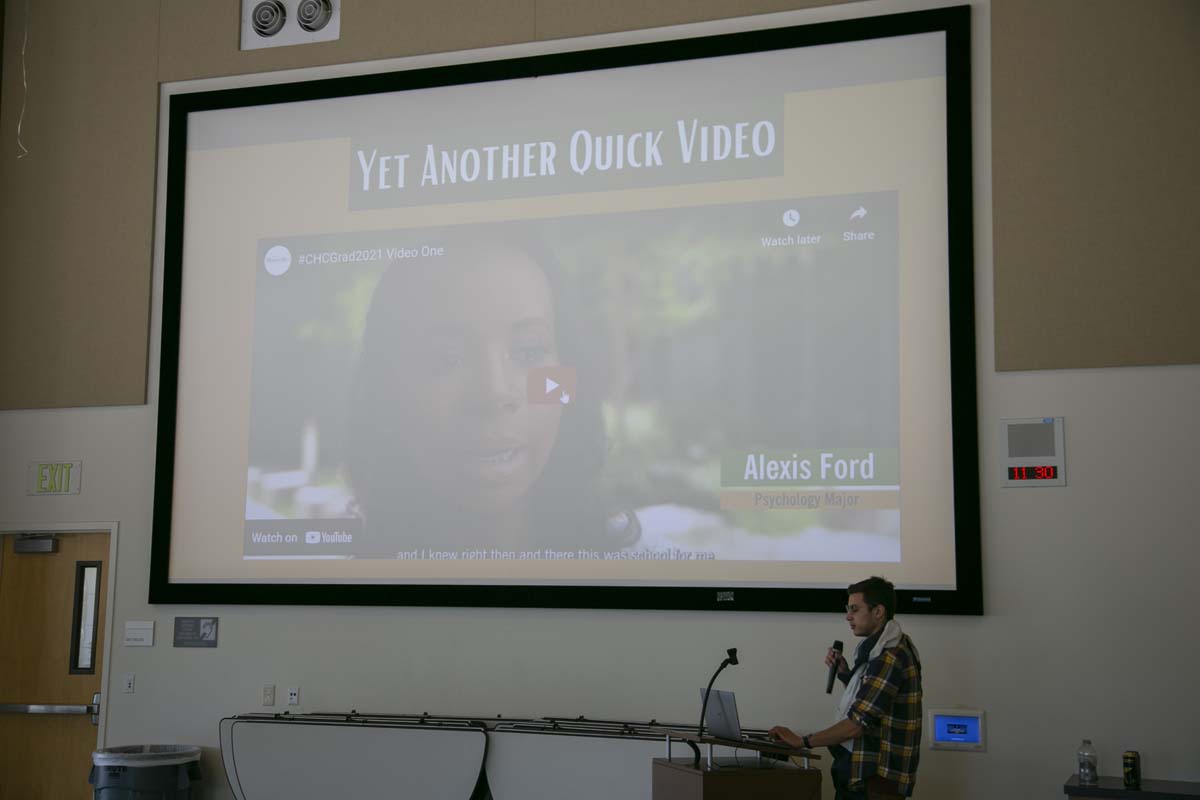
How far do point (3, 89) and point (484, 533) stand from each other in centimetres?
383

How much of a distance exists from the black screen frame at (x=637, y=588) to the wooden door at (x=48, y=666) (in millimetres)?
575

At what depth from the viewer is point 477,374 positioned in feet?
18.6

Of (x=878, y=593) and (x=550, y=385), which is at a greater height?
(x=550, y=385)

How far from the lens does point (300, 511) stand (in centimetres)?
584

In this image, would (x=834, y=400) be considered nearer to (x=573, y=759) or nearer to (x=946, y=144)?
(x=946, y=144)

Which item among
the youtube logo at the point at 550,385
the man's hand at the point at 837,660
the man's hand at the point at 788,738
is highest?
the youtube logo at the point at 550,385

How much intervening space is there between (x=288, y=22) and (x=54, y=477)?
2.73 metres

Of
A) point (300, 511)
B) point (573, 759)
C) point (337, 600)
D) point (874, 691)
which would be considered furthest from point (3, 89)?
point (874, 691)

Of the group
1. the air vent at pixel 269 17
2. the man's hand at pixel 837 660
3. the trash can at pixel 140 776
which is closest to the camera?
the man's hand at pixel 837 660

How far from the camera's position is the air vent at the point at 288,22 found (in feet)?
20.2

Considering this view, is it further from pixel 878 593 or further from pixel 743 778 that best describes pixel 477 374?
pixel 743 778

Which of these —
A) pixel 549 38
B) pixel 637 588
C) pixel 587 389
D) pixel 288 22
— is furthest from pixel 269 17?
pixel 637 588

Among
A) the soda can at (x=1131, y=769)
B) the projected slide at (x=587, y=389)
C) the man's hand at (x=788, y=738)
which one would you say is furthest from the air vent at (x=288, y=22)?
the soda can at (x=1131, y=769)

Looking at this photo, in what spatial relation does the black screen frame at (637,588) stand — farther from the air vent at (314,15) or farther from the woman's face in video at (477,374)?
the woman's face in video at (477,374)
